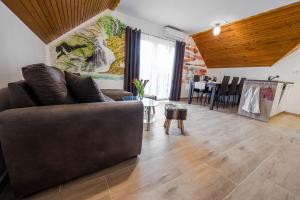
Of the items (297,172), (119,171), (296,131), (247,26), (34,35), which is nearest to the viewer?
(119,171)

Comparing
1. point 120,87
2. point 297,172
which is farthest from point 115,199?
point 120,87

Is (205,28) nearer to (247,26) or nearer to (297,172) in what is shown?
(247,26)

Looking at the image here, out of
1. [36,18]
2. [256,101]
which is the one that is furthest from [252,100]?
[36,18]

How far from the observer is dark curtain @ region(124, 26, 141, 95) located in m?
3.66

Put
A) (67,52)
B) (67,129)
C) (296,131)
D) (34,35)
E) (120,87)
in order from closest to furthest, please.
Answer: (67,129), (34,35), (296,131), (67,52), (120,87)

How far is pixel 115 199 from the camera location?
1.00 metres

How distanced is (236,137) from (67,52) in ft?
12.4

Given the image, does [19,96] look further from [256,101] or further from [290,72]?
[290,72]

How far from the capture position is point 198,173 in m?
1.33

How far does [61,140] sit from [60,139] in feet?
0.04

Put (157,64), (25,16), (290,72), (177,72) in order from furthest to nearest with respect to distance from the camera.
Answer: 1. (177,72)
2. (157,64)
3. (290,72)
4. (25,16)

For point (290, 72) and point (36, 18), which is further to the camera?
point (290, 72)

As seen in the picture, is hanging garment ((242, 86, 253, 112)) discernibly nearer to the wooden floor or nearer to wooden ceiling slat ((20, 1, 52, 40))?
the wooden floor

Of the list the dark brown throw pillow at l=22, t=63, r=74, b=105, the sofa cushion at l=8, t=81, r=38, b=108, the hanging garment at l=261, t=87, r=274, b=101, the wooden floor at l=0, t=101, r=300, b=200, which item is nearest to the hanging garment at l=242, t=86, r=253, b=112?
the hanging garment at l=261, t=87, r=274, b=101
